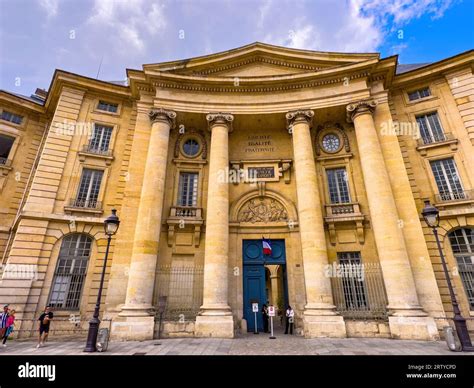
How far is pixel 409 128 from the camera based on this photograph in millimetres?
15039

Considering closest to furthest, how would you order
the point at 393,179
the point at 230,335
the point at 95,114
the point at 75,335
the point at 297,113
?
the point at 230,335 → the point at 75,335 → the point at 393,179 → the point at 297,113 → the point at 95,114

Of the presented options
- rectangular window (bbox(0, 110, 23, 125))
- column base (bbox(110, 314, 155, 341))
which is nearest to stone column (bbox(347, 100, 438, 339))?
column base (bbox(110, 314, 155, 341))

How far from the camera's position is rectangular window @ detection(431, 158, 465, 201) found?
13156mm

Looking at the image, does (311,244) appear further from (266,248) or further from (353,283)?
(353,283)

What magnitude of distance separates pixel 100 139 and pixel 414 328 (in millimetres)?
19324

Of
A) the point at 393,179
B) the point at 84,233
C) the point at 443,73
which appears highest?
the point at 443,73

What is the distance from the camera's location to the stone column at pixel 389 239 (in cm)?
1028

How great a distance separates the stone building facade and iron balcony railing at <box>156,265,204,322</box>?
0.25 feet

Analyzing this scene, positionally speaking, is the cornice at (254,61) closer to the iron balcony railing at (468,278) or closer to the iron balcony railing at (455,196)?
the iron balcony railing at (455,196)
